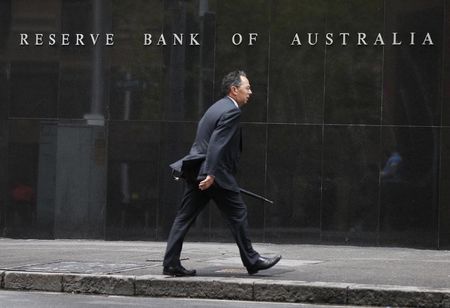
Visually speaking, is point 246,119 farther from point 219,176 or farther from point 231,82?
point 219,176

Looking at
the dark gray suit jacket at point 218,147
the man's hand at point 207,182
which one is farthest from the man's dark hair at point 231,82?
the man's hand at point 207,182

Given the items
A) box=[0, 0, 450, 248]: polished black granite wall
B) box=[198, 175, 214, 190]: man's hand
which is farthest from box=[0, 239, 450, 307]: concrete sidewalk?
box=[0, 0, 450, 248]: polished black granite wall

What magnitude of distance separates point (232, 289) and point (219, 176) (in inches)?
44.6

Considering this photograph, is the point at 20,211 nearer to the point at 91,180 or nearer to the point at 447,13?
the point at 91,180

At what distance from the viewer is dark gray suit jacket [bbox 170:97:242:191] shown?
30.7 ft

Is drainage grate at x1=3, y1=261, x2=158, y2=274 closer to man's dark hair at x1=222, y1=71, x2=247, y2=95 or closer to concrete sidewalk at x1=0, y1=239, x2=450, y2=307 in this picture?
concrete sidewalk at x1=0, y1=239, x2=450, y2=307

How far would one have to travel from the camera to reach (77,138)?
47.8ft

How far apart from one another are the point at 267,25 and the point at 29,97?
3700 mm

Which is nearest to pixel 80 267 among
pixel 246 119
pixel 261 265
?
pixel 261 265

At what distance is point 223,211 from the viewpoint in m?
9.64

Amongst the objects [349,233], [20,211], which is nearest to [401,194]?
[349,233]

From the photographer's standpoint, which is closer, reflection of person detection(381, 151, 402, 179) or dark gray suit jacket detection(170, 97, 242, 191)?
dark gray suit jacket detection(170, 97, 242, 191)

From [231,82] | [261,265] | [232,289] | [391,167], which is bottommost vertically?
[232,289]

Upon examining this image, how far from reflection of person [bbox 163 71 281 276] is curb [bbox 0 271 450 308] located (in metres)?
0.38
